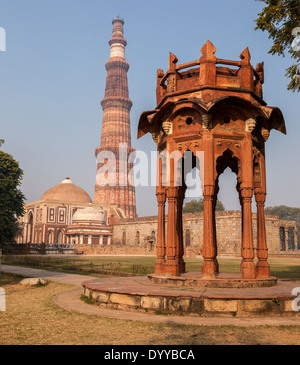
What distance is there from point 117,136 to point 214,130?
70.3m

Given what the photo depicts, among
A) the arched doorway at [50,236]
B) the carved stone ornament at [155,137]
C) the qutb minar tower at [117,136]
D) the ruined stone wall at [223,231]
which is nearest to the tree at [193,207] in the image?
the qutb minar tower at [117,136]

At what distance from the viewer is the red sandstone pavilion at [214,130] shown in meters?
8.25

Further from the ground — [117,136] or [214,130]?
[117,136]

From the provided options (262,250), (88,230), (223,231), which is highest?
(88,230)

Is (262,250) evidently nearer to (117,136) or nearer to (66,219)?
(66,219)

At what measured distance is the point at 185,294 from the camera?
6332mm

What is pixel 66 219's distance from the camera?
67.0 metres

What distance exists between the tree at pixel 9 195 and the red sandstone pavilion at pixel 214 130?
13.1 metres

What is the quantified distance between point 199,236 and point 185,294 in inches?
1665

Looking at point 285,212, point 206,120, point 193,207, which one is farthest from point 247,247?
point 285,212

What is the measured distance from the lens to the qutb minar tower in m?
76.2

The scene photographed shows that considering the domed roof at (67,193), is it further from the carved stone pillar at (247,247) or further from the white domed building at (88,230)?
the carved stone pillar at (247,247)
